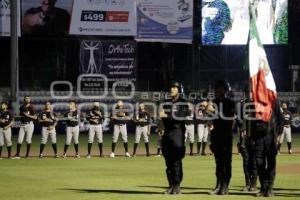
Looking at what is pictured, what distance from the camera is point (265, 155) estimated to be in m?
14.5

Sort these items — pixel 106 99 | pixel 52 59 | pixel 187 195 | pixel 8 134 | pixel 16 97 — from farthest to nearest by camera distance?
1. pixel 52 59
2. pixel 106 99
3. pixel 16 97
4. pixel 8 134
5. pixel 187 195

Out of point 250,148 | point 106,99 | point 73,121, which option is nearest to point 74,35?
point 106,99

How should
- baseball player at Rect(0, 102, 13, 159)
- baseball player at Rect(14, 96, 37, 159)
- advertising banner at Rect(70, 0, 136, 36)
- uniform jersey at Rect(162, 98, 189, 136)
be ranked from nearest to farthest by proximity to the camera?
uniform jersey at Rect(162, 98, 189, 136) < baseball player at Rect(0, 102, 13, 159) < baseball player at Rect(14, 96, 37, 159) < advertising banner at Rect(70, 0, 136, 36)

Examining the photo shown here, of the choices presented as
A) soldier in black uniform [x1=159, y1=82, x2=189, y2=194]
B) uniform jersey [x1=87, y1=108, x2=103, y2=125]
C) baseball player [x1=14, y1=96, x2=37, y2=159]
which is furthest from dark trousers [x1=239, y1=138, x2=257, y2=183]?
baseball player [x1=14, y1=96, x2=37, y2=159]

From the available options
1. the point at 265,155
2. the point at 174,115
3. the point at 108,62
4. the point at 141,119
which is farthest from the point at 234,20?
the point at 265,155

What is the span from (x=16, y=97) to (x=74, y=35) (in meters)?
6.66

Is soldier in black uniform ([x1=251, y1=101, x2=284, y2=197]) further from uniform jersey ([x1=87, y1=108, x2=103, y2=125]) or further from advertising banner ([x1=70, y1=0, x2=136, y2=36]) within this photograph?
advertising banner ([x1=70, y1=0, x2=136, y2=36])

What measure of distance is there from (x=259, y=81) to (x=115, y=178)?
553 cm

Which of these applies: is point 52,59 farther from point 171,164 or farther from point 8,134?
point 171,164

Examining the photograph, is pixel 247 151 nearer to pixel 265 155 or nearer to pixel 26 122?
pixel 265 155

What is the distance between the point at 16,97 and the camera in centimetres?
3750

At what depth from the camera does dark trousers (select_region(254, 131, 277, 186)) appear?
14.4 meters

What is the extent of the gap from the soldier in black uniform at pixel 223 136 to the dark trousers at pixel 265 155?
58 cm

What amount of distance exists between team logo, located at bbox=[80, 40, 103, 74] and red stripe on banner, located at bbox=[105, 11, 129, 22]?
1788mm
